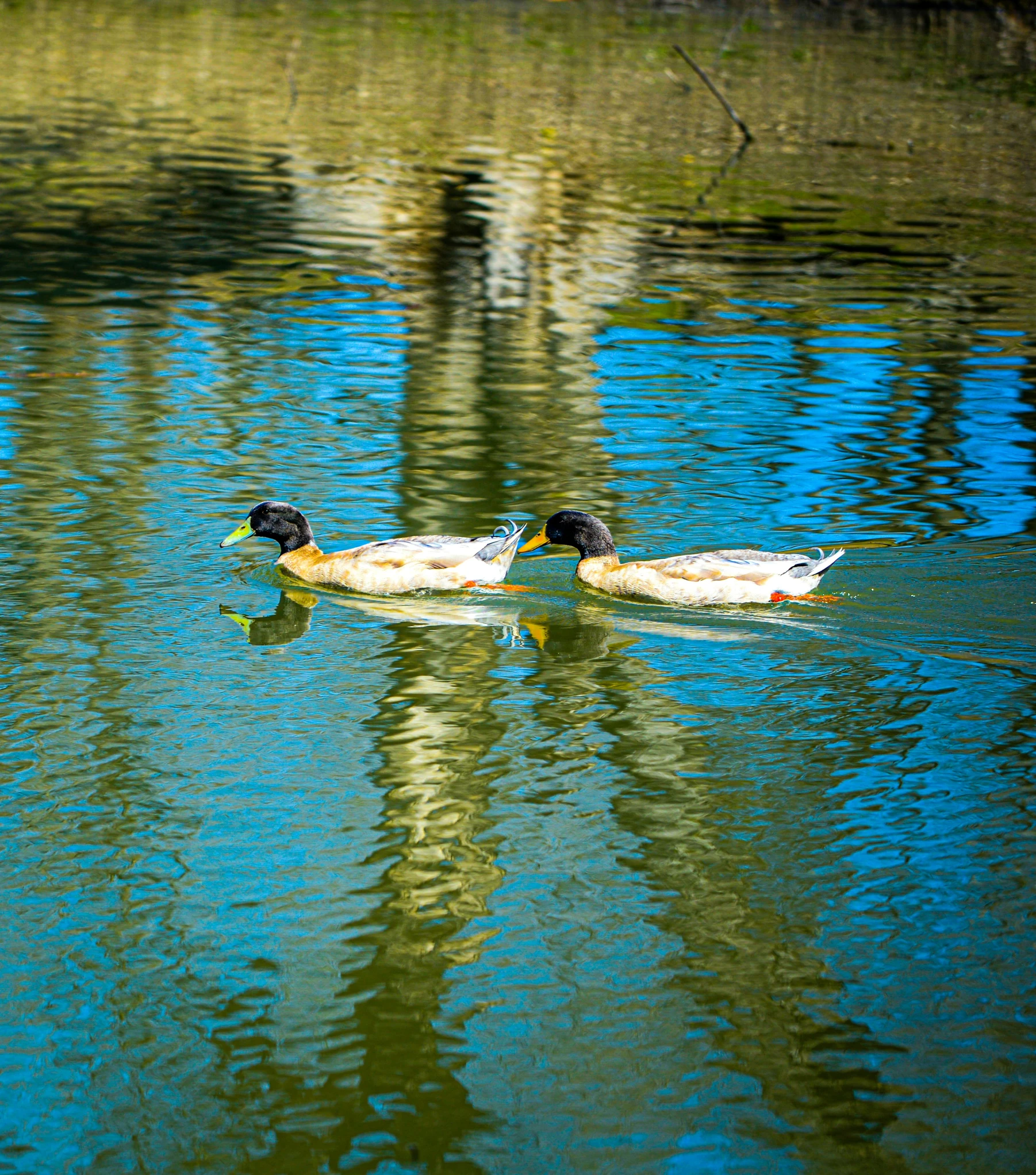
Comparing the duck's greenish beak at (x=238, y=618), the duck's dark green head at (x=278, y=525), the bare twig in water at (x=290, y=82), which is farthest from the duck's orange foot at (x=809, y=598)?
the bare twig in water at (x=290, y=82)

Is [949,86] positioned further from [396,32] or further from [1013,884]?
[1013,884]

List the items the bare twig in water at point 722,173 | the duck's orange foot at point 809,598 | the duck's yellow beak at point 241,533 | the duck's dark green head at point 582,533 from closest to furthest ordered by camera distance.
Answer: the duck's orange foot at point 809,598 < the duck's dark green head at point 582,533 < the duck's yellow beak at point 241,533 < the bare twig in water at point 722,173

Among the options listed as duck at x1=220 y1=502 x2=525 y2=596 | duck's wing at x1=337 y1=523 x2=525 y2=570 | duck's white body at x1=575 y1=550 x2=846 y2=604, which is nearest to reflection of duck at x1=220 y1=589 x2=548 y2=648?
duck at x1=220 y1=502 x2=525 y2=596

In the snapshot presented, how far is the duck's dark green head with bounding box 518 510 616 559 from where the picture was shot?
941 cm

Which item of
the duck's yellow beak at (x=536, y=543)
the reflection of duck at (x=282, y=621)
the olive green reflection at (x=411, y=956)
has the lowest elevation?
the olive green reflection at (x=411, y=956)

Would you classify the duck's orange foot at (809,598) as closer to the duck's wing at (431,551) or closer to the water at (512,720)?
the water at (512,720)

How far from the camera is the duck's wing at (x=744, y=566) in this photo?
8.98 meters

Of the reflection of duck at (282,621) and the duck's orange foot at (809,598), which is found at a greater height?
the duck's orange foot at (809,598)

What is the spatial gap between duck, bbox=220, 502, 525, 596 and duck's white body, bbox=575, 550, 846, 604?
2.51 feet

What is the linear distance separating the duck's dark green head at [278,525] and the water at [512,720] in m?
0.32

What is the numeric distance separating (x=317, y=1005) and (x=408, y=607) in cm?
412

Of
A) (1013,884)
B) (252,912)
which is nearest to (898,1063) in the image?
(1013,884)

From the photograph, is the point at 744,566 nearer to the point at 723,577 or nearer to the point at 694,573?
the point at 723,577

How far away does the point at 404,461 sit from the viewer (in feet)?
38.3
